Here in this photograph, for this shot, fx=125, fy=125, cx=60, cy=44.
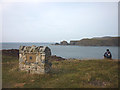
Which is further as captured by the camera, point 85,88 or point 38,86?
point 38,86

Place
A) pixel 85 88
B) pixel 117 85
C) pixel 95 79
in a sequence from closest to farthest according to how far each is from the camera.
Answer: pixel 85 88 < pixel 117 85 < pixel 95 79

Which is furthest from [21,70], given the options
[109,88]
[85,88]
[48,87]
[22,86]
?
[109,88]

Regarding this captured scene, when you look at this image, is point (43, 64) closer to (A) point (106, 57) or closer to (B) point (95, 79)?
(B) point (95, 79)

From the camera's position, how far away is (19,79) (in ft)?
40.1

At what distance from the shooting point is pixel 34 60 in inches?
551

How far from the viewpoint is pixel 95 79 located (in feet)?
38.0

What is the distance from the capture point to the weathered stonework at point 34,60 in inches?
536

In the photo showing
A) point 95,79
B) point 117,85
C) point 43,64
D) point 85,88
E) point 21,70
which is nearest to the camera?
point 85,88

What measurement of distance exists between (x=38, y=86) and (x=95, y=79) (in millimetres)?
5244

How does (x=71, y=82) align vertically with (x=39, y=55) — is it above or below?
below

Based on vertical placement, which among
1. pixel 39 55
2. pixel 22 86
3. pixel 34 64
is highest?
pixel 39 55

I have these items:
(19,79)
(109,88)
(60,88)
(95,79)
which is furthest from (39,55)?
(109,88)

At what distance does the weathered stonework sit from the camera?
13.6 metres

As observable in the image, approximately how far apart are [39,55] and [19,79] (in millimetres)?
3179
